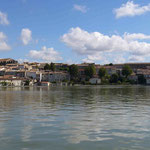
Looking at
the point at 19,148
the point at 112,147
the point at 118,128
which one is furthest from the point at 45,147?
the point at 118,128

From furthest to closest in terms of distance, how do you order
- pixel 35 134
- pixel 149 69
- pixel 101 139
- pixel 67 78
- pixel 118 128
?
1. pixel 149 69
2. pixel 67 78
3. pixel 118 128
4. pixel 35 134
5. pixel 101 139

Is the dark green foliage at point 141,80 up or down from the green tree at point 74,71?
down

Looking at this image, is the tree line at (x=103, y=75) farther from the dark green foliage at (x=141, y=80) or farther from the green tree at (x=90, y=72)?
the dark green foliage at (x=141, y=80)

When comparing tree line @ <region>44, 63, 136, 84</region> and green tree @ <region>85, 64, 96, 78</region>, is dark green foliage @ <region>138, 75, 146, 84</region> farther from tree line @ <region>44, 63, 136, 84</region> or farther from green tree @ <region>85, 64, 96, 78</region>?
green tree @ <region>85, 64, 96, 78</region>

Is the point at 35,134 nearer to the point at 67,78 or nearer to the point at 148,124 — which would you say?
the point at 148,124

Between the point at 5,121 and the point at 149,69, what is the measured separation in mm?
187812

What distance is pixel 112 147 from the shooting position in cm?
1036

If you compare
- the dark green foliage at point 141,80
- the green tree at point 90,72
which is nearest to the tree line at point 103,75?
the green tree at point 90,72

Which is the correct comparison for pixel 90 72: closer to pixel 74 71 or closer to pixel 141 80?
pixel 74 71

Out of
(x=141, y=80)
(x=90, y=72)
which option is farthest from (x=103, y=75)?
(x=141, y=80)

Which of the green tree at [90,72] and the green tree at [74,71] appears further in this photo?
the green tree at [74,71]

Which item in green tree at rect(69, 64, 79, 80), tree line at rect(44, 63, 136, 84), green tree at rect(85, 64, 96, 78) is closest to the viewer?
tree line at rect(44, 63, 136, 84)

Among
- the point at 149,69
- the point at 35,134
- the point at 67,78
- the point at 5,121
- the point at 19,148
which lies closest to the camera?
the point at 19,148

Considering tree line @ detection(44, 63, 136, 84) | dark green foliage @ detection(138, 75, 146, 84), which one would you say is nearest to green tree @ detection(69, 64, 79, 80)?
tree line @ detection(44, 63, 136, 84)
